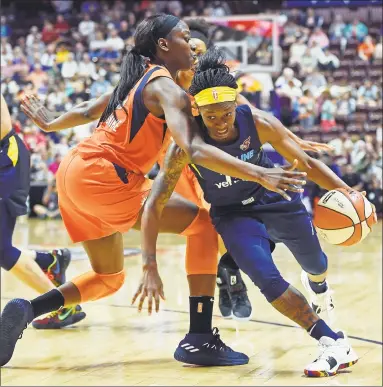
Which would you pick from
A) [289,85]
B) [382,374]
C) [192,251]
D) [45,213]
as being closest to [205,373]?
[192,251]

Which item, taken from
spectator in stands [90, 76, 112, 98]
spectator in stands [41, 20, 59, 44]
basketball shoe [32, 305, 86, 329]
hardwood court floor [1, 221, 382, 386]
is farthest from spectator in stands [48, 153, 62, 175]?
basketball shoe [32, 305, 86, 329]

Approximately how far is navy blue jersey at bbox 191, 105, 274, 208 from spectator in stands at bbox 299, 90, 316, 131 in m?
11.5

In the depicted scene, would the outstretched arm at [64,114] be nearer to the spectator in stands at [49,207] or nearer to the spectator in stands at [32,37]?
the spectator in stands at [49,207]

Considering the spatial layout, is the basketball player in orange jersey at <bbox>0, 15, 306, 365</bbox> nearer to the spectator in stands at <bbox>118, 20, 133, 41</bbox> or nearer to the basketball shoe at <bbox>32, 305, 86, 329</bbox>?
the basketball shoe at <bbox>32, 305, 86, 329</bbox>

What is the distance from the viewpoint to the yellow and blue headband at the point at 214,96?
433 centimetres

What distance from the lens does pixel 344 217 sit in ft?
15.5

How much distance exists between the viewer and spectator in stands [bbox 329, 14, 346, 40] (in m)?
18.5

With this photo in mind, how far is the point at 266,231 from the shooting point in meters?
5.04

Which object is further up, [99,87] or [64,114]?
[99,87]

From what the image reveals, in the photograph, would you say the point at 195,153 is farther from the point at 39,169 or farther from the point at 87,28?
the point at 87,28

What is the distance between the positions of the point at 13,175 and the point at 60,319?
120cm

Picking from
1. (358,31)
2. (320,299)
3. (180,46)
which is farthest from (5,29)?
(180,46)

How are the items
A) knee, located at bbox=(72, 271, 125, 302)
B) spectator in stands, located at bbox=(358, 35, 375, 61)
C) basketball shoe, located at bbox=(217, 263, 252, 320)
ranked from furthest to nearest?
spectator in stands, located at bbox=(358, 35, 375, 61)
basketball shoe, located at bbox=(217, 263, 252, 320)
knee, located at bbox=(72, 271, 125, 302)

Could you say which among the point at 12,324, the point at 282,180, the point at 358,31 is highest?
the point at 358,31
